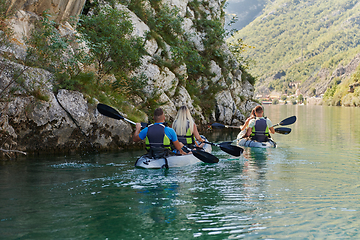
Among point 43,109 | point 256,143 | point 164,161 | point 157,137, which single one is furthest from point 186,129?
point 43,109

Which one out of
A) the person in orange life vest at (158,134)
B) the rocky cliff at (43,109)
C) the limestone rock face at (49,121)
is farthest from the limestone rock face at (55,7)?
the person in orange life vest at (158,134)

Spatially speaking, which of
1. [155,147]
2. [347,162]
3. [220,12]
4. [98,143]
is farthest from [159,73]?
[220,12]

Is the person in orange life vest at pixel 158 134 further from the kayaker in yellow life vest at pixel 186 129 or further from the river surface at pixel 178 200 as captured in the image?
the kayaker in yellow life vest at pixel 186 129

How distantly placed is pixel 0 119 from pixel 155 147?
15.7 feet

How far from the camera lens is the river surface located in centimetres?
426

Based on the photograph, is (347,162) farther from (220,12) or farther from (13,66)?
(220,12)

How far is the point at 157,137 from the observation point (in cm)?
818

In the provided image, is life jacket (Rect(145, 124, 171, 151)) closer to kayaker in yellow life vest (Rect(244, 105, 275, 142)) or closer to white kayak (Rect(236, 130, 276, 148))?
white kayak (Rect(236, 130, 276, 148))

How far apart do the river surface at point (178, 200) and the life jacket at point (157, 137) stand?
0.69m

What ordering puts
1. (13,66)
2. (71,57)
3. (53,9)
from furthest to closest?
(53,9) → (71,57) → (13,66)

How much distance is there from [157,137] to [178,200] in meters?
2.77

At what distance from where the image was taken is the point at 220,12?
93.9 ft

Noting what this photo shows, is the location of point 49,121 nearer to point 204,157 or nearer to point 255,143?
point 204,157

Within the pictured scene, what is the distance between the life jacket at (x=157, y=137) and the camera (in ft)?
26.6
